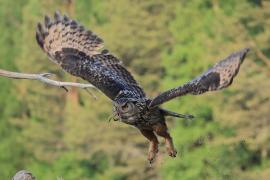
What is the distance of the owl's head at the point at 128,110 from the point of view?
10.7m

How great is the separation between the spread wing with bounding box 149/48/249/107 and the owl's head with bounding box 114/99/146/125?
24 cm

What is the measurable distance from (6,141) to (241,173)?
16774mm

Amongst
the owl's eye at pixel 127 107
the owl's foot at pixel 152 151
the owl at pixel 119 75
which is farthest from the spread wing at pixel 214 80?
the owl's foot at pixel 152 151

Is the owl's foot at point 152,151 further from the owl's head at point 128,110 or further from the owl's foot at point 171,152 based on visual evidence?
the owl's head at point 128,110

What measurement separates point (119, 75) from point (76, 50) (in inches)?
27.6

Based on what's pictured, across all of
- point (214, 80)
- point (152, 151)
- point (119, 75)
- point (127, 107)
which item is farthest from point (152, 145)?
point (119, 75)

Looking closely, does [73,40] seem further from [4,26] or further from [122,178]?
[4,26]

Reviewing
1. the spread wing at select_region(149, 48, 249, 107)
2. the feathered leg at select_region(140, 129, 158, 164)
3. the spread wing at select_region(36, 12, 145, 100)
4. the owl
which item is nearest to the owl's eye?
the owl

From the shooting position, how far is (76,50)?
12625 millimetres

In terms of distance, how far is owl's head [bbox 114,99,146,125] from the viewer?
1073 centimetres

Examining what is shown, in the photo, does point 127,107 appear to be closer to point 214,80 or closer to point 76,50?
point 214,80

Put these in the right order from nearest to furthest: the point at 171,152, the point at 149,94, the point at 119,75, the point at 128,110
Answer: the point at 128,110 → the point at 171,152 → the point at 119,75 → the point at 149,94

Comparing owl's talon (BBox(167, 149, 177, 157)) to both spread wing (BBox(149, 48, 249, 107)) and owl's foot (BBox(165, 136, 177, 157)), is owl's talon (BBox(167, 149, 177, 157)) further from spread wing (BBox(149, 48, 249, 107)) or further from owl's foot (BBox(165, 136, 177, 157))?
spread wing (BBox(149, 48, 249, 107))

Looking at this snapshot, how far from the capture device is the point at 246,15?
→ 115ft
